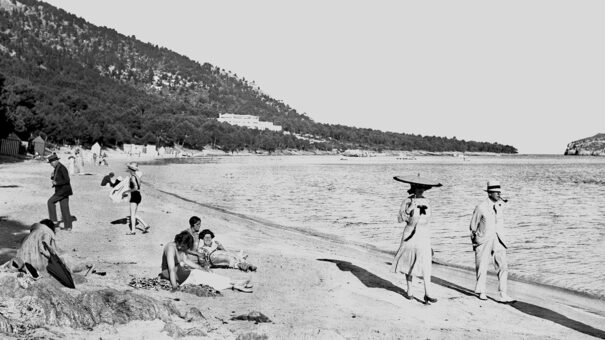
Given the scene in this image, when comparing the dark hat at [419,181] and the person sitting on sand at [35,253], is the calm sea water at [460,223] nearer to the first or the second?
the dark hat at [419,181]

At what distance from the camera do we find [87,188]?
2653 cm

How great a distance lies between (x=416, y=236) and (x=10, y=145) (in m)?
51.7

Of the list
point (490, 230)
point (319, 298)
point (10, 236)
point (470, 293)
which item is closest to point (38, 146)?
point (10, 236)

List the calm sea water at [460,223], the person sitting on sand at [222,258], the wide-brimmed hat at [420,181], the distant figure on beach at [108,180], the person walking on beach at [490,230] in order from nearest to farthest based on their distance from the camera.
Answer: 1. the wide-brimmed hat at [420,181]
2. the person walking on beach at [490,230]
3. the person sitting on sand at [222,258]
4. the calm sea water at [460,223]
5. the distant figure on beach at [108,180]

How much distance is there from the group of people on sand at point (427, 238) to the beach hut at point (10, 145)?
50.7m

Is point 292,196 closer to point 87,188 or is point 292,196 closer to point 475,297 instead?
point 87,188

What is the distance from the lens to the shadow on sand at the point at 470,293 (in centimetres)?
874

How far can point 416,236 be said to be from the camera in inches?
358

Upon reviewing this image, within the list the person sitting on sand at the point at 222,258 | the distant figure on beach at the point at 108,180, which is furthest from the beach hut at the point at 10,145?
the person sitting on sand at the point at 222,258

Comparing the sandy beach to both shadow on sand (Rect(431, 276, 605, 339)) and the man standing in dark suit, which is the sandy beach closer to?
shadow on sand (Rect(431, 276, 605, 339))

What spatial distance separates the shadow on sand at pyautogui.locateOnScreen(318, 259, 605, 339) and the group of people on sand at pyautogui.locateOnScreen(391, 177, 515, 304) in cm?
39

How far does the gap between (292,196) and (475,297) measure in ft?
84.9

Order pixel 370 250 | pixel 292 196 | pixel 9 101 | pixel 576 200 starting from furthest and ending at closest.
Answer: pixel 9 101
pixel 576 200
pixel 292 196
pixel 370 250

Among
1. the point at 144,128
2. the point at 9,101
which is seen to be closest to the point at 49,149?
the point at 9,101
